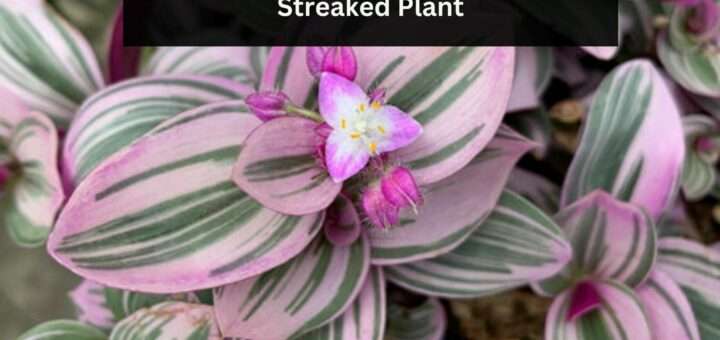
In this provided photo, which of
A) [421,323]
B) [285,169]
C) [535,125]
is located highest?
[285,169]

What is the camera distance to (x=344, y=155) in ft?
1.54

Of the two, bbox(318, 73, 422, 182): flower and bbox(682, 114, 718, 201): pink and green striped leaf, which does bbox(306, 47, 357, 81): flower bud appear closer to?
bbox(318, 73, 422, 182): flower

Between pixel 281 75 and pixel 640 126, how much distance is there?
0.89 ft

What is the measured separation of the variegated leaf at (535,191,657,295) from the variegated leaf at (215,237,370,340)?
0.15 meters

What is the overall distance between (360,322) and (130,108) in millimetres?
217

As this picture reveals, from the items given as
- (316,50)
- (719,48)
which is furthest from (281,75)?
(719,48)

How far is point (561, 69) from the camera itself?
757 millimetres

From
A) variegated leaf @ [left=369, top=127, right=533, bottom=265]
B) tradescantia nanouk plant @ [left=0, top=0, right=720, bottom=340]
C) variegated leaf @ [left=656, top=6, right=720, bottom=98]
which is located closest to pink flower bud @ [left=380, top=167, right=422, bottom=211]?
tradescantia nanouk plant @ [left=0, top=0, right=720, bottom=340]

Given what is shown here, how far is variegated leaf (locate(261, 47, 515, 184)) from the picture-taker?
513mm

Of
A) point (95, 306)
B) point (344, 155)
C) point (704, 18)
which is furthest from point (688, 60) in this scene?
point (95, 306)

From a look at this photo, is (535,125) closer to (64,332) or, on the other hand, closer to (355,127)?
(355,127)

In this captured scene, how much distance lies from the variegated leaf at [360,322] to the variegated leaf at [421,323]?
10 centimetres

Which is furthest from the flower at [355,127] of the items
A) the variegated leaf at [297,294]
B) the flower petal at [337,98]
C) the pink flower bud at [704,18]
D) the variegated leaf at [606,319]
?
the pink flower bud at [704,18]

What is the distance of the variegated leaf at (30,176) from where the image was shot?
0.64 m
